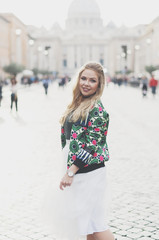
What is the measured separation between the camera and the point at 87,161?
3.15 metres

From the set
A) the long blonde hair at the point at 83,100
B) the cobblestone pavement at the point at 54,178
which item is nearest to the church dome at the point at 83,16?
the cobblestone pavement at the point at 54,178

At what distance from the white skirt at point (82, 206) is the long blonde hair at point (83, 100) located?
277 millimetres

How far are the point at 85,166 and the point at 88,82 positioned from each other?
60cm

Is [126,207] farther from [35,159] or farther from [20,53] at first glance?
[20,53]

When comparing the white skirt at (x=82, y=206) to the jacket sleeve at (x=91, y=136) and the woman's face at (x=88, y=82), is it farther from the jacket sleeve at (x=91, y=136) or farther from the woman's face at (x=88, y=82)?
the woman's face at (x=88, y=82)

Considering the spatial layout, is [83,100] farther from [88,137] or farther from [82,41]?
[82,41]

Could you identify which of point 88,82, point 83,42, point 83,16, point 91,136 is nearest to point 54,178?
point 91,136

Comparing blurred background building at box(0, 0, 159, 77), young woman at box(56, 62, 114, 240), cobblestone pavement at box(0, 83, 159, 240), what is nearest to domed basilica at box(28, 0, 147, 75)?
blurred background building at box(0, 0, 159, 77)

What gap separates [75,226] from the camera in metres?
3.25

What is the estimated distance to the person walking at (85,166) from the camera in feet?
10.3

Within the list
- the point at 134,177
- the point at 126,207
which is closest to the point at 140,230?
the point at 126,207

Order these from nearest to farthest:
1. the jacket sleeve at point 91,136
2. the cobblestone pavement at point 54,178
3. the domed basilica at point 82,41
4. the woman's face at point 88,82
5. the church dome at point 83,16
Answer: the jacket sleeve at point 91,136
the woman's face at point 88,82
the cobblestone pavement at point 54,178
the domed basilica at point 82,41
the church dome at point 83,16

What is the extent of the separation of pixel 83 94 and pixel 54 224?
96 cm

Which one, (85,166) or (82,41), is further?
(82,41)
